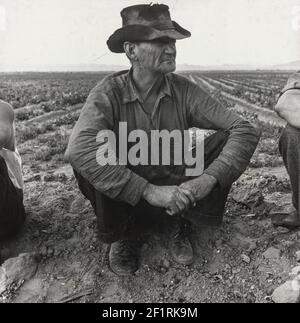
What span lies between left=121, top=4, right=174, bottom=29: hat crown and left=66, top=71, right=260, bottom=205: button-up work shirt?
37 cm

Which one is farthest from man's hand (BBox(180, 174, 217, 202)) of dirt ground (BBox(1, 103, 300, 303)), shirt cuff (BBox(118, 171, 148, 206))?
dirt ground (BBox(1, 103, 300, 303))

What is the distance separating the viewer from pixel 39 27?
5.47 meters

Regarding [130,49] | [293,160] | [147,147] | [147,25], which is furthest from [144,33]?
[293,160]

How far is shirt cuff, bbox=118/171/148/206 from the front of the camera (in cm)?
252

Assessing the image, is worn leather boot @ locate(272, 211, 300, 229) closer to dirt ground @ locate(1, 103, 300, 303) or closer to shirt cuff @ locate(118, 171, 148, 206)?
dirt ground @ locate(1, 103, 300, 303)

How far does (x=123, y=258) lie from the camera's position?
2898 millimetres

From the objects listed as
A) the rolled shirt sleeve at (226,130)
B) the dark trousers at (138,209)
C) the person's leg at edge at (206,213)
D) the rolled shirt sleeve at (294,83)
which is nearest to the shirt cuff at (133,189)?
the dark trousers at (138,209)

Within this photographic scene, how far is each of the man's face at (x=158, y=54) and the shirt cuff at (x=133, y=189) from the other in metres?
0.80

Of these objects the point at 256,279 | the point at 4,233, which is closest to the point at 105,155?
the point at 4,233

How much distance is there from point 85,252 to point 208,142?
126 cm

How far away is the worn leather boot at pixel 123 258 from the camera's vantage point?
2865mm

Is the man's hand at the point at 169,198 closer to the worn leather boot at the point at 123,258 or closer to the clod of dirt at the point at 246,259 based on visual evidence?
the worn leather boot at the point at 123,258

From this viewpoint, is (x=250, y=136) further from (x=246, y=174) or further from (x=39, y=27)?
(x=39, y=27)

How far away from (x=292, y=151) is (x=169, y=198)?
1.05 metres
